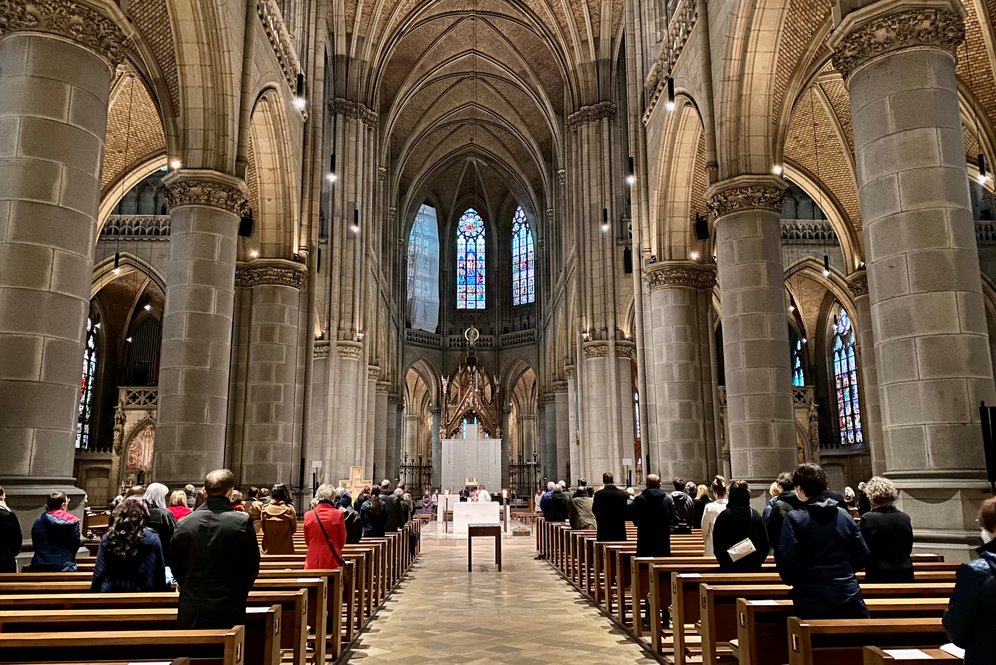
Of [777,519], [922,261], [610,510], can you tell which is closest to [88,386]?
[610,510]

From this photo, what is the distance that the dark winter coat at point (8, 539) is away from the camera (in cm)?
589

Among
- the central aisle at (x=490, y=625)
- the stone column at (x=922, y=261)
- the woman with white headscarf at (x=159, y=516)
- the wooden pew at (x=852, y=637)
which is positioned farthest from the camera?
the central aisle at (x=490, y=625)

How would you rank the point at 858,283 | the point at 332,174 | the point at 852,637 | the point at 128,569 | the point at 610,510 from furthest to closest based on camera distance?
the point at 332,174 → the point at 858,283 → the point at 610,510 → the point at 128,569 → the point at 852,637

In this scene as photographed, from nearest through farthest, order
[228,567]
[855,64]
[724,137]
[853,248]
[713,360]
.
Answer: [228,567] < [855,64] < [724,137] < [713,360] < [853,248]

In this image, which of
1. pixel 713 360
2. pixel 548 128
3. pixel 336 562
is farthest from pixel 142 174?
pixel 548 128

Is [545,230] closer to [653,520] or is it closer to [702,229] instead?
[702,229]

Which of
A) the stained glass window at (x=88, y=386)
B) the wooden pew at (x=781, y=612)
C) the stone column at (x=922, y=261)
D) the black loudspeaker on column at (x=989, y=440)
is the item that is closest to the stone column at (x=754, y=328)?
the stone column at (x=922, y=261)

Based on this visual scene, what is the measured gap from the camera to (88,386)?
100.0ft

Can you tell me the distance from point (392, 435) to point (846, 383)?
22.8m

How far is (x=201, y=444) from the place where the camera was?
11438 millimetres

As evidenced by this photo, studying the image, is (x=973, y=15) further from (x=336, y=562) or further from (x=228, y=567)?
(x=228, y=567)

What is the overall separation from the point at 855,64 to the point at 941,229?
2.01 metres

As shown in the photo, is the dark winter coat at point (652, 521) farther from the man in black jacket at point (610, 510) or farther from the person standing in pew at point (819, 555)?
the person standing in pew at point (819, 555)

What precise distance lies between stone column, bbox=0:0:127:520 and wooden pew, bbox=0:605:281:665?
2.83m
